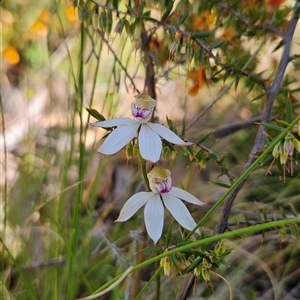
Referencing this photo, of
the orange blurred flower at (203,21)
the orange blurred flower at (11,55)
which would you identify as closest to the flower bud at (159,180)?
the orange blurred flower at (203,21)

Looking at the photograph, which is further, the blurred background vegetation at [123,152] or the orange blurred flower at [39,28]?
the orange blurred flower at [39,28]

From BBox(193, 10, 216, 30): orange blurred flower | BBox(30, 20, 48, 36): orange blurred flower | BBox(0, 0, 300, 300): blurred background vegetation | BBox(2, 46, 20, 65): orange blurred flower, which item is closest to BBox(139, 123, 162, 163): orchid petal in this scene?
Result: BBox(0, 0, 300, 300): blurred background vegetation

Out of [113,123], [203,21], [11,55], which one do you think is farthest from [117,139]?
[11,55]

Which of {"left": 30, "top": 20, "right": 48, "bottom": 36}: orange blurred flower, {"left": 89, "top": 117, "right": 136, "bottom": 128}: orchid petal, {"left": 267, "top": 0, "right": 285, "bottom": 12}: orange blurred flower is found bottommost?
{"left": 30, "top": 20, "right": 48, "bottom": 36}: orange blurred flower

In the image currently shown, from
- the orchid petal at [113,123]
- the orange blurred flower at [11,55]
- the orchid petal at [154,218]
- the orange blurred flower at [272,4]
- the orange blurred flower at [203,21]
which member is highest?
the orange blurred flower at [272,4]

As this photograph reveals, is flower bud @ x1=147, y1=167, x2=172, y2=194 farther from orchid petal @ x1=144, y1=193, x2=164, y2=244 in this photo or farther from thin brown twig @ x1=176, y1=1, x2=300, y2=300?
thin brown twig @ x1=176, y1=1, x2=300, y2=300

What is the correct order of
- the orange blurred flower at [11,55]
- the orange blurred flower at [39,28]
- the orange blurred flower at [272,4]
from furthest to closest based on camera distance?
the orange blurred flower at [11,55] → the orange blurred flower at [39,28] → the orange blurred flower at [272,4]

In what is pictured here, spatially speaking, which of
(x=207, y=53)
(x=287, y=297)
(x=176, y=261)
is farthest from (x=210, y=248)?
(x=287, y=297)

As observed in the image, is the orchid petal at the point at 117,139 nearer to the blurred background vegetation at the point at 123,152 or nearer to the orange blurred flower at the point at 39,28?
the blurred background vegetation at the point at 123,152
